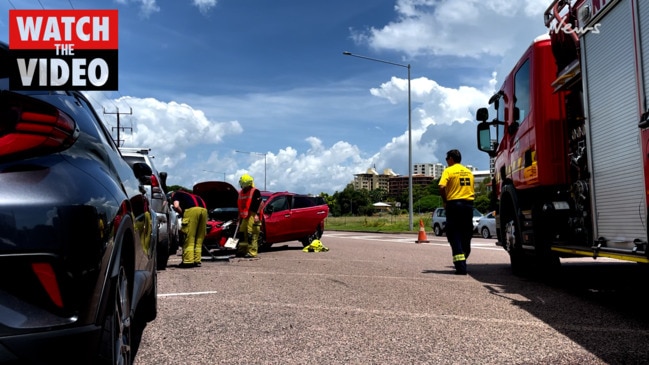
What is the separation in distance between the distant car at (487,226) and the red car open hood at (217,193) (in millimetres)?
11793

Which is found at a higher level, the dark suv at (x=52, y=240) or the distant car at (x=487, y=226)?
the dark suv at (x=52, y=240)

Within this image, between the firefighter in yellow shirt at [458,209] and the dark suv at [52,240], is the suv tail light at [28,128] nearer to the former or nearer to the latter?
the dark suv at [52,240]

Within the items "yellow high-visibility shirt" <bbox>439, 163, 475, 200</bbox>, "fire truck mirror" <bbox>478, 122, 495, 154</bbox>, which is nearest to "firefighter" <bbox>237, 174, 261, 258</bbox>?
"yellow high-visibility shirt" <bbox>439, 163, 475, 200</bbox>

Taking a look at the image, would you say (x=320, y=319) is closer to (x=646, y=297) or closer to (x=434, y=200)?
(x=646, y=297)

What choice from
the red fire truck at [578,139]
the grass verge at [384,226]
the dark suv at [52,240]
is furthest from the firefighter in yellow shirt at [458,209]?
the grass verge at [384,226]

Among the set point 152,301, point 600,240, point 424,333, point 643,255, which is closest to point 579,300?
point 600,240

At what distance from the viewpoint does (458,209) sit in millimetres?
8219

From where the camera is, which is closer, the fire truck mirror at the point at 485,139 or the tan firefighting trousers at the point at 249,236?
the fire truck mirror at the point at 485,139

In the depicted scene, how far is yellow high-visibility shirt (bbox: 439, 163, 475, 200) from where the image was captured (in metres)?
8.24

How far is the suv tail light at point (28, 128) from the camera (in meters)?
1.91

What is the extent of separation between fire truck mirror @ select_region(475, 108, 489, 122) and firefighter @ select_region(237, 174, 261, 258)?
4769mm

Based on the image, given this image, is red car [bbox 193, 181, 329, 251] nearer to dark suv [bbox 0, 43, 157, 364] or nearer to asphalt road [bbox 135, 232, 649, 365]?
asphalt road [bbox 135, 232, 649, 365]

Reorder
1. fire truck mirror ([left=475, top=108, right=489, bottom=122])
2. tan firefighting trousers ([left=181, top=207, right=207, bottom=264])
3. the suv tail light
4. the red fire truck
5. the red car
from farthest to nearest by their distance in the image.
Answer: the red car, tan firefighting trousers ([left=181, top=207, right=207, bottom=264]), fire truck mirror ([left=475, top=108, right=489, bottom=122]), the red fire truck, the suv tail light

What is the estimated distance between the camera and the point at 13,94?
6.66ft
